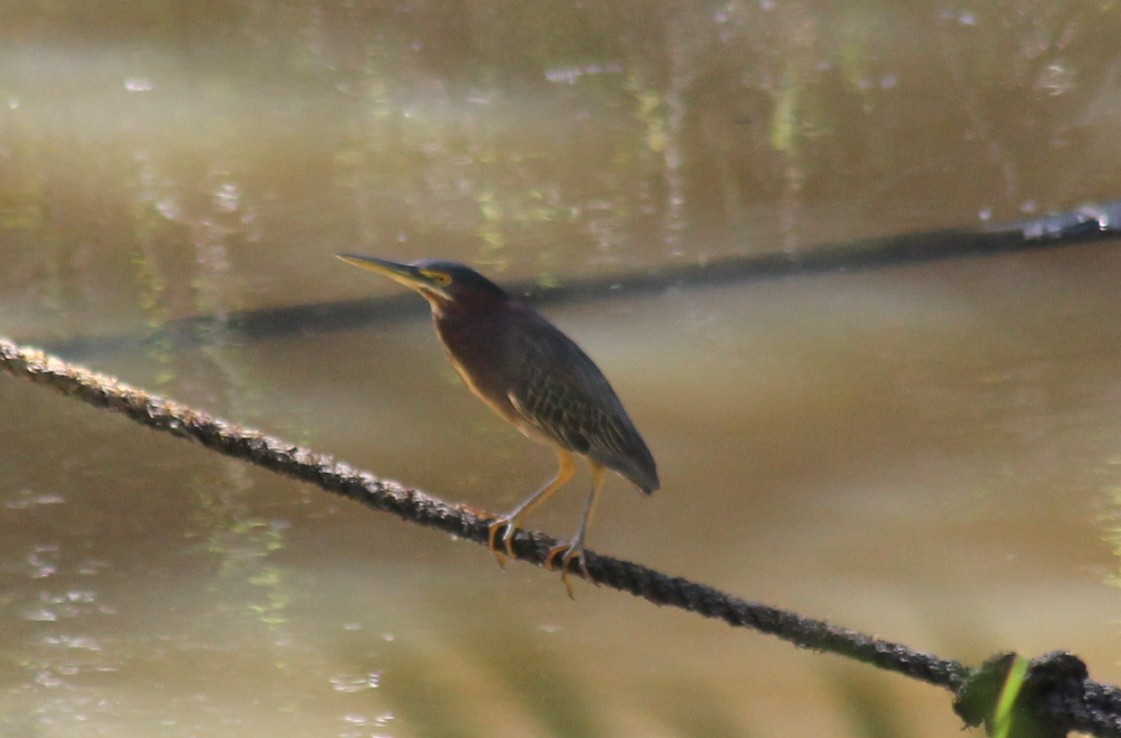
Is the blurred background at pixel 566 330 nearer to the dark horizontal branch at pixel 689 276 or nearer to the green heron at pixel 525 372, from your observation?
the dark horizontal branch at pixel 689 276

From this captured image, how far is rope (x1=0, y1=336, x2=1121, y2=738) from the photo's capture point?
1705 mm

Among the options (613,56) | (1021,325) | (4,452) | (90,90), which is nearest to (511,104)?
(613,56)

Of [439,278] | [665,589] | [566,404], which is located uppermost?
[439,278]

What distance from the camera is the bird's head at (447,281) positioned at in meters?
2.52

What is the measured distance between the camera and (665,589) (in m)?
2.09

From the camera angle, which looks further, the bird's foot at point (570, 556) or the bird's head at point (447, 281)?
the bird's head at point (447, 281)

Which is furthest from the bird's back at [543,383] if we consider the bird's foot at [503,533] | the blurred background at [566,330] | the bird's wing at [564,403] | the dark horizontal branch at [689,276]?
the dark horizontal branch at [689,276]

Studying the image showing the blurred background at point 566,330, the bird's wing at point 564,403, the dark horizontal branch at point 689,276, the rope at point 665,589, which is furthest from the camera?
the dark horizontal branch at point 689,276

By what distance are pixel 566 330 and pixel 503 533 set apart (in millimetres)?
2244

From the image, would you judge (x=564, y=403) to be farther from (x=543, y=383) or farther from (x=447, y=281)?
(x=447, y=281)

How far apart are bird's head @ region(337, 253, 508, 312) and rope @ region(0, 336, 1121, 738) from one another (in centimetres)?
37

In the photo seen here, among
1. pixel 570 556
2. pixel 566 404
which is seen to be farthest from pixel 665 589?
pixel 566 404

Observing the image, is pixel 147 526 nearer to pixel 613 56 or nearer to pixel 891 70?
pixel 613 56

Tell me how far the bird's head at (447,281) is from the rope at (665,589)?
0.37m
